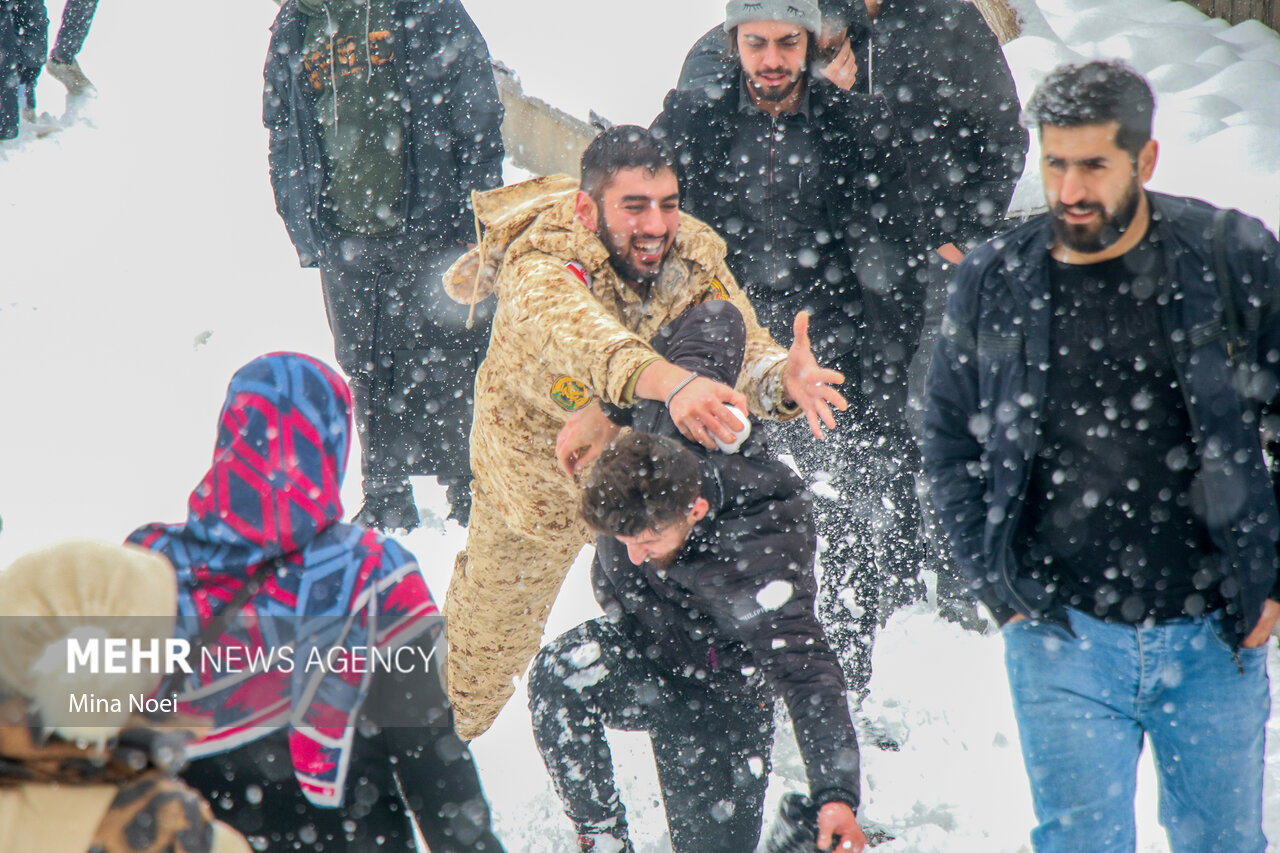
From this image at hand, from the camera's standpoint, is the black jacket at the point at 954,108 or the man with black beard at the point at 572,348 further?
the black jacket at the point at 954,108

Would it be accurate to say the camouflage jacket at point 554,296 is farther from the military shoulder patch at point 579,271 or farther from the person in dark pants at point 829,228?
the person in dark pants at point 829,228

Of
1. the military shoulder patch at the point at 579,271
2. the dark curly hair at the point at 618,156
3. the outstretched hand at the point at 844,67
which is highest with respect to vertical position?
the outstretched hand at the point at 844,67

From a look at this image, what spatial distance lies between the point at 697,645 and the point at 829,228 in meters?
1.69

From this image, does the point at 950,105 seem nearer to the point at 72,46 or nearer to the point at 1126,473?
the point at 1126,473

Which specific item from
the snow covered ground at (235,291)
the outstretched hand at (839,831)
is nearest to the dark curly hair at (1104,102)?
the outstretched hand at (839,831)

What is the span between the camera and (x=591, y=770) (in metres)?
2.98

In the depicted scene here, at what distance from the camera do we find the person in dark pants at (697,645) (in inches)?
99.1

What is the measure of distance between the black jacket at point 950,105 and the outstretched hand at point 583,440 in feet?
4.89

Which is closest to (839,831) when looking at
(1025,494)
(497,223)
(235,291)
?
(1025,494)

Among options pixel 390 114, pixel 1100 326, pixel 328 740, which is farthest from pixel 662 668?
pixel 390 114

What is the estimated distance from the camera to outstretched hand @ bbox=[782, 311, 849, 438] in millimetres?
2689

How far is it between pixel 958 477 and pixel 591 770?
126cm

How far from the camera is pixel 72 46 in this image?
9.01 metres

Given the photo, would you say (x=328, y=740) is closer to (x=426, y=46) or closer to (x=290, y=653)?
(x=290, y=653)
